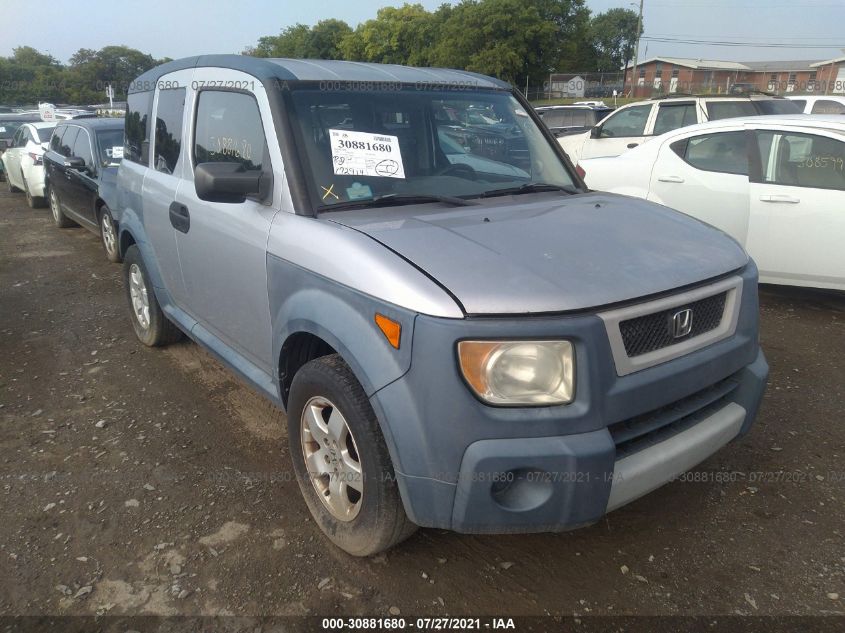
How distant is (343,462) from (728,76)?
7143 centimetres

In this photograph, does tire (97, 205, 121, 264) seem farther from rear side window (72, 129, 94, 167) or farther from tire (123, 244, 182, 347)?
tire (123, 244, 182, 347)

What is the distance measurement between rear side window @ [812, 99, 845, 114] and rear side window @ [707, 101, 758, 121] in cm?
160

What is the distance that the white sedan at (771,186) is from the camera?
5.16 m

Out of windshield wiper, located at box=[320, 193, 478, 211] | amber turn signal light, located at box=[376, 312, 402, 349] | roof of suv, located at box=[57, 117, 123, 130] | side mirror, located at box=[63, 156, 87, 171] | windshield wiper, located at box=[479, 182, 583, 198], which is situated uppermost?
roof of suv, located at box=[57, 117, 123, 130]

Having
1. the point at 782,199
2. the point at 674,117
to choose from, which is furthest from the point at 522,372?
the point at 674,117

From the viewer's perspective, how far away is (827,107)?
1081 cm

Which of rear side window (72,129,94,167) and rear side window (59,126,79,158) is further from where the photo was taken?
rear side window (59,126,79,158)

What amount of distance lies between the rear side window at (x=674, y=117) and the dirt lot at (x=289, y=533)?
Answer: 24.2 feet

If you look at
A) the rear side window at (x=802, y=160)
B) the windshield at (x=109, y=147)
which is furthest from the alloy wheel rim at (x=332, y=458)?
the windshield at (x=109, y=147)

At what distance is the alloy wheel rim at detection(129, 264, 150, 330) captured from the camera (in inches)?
186

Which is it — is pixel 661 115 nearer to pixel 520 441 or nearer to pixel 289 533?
pixel 289 533

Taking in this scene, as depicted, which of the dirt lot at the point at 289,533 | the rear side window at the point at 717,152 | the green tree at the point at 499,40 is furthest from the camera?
the green tree at the point at 499,40

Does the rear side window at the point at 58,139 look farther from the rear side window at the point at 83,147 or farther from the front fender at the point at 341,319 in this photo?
the front fender at the point at 341,319

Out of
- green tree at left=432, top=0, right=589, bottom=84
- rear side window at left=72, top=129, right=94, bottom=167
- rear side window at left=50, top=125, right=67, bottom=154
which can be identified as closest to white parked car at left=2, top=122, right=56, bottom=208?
rear side window at left=50, top=125, right=67, bottom=154
